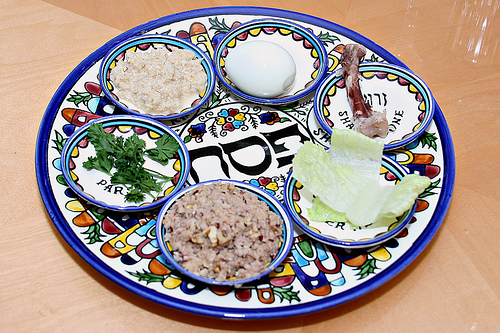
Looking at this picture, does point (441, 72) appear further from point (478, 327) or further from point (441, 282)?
point (478, 327)

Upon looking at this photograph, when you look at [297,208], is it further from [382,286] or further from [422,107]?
[422,107]

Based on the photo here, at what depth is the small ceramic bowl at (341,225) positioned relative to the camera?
78.2 inches

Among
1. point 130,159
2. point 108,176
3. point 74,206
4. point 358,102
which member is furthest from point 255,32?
point 74,206

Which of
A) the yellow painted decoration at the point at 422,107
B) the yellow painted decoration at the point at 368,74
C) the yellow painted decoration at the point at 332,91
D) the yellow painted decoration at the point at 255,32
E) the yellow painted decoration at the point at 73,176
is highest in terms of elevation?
the yellow painted decoration at the point at 255,32

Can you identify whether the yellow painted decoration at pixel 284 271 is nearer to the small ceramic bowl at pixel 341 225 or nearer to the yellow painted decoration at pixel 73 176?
the small ceramic bowl at pixel 341 225

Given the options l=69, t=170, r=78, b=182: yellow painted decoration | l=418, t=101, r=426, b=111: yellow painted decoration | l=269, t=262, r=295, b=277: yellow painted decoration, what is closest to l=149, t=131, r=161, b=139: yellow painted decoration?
l=69, t=170, r=78, b=182: yellow painted decoration

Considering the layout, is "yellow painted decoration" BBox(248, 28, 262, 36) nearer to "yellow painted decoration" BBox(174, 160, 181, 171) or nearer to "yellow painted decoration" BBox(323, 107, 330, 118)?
"yellow painted decoration" BBox(323, 107, 330, 118)

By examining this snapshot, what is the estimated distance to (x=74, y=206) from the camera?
7.13ft

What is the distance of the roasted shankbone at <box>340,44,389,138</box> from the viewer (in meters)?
2.48

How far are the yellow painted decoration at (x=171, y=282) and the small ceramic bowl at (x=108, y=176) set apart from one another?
0.37 metres

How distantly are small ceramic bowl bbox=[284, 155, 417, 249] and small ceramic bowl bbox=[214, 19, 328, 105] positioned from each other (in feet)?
2.28

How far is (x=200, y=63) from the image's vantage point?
278 centimetres

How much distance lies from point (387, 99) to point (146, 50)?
1614 mm

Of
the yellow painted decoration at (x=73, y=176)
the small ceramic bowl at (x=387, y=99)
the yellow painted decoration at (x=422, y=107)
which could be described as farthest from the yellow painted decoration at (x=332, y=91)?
the yellow painted decoration at (x=73, y=176)
